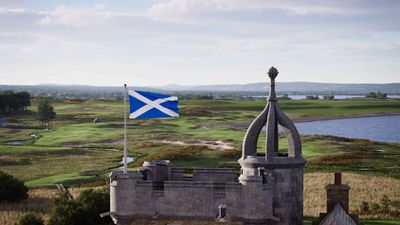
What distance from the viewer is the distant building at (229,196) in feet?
61.5

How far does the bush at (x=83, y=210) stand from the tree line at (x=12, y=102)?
421 feet

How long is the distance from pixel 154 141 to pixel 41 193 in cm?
4560

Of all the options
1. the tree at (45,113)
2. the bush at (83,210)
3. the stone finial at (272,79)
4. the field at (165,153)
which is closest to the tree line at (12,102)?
the tree at (45,113)

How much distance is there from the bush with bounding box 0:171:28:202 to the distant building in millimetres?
27767

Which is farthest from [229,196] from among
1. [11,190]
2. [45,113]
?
[45,113]

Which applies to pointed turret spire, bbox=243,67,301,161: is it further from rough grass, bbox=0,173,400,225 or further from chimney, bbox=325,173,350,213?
rough grass, bbox=0,173,400,225

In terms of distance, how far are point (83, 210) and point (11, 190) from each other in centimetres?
1494

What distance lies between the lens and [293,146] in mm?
20188

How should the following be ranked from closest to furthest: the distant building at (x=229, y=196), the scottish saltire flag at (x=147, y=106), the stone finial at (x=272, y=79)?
the distant building at (x=229, y=196) → the stone finial at (x=272, y=79) → the scottish saltire flag at (x=147, y=106)

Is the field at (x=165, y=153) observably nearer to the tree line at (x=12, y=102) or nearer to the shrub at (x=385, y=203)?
the shrub at (x=385, y=203)

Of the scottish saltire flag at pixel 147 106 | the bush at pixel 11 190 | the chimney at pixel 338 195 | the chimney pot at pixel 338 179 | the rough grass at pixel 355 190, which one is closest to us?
the chimney pot at pixel 338 179

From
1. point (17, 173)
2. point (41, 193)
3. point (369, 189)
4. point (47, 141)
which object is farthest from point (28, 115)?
point (369, 189)

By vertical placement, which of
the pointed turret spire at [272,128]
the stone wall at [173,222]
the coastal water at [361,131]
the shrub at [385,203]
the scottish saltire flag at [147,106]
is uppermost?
the scottish saltire flag at [147,106]

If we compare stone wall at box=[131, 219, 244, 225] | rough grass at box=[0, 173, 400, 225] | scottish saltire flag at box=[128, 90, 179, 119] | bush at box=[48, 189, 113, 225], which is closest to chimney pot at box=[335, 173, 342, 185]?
stone wall at box=[131, 219, 244, 225]
